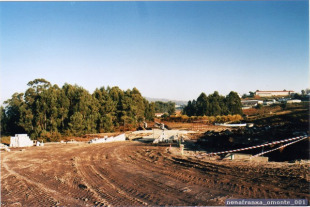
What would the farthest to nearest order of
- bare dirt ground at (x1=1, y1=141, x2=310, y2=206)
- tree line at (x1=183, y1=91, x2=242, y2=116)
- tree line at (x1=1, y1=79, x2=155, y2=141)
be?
tree line at (x1=183, y1=91, x2=242, y2=116)
tree line at (x1=1, y1=79, x2=155, y2=141)
bare dirt ground at (x1=1, y1=141, x2=310, y2=206)

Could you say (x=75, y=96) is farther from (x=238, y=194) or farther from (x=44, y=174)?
(x=238, y=194)

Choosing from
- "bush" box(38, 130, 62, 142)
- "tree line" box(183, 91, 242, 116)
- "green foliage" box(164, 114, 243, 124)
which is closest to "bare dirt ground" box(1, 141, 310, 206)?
"bush" box(38, 130, 62, 142)

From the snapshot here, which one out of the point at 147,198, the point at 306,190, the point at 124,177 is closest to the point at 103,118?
the point at 124,177

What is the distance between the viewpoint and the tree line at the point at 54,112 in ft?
88.5

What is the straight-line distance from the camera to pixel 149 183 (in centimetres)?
830

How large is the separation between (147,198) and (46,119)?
2553 cm

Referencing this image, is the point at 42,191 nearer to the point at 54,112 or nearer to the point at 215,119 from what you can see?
the point at 54,112

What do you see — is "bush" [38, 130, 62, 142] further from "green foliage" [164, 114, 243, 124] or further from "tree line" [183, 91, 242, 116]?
"tree line" [183, 91, 242, 116]

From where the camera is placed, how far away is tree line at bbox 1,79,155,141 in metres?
27.0

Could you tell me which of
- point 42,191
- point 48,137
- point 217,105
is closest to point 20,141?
point 48,137

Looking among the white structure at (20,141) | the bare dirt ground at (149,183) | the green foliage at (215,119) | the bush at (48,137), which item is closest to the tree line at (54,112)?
the bush at (48,137)

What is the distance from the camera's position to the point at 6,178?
10297 millimetres

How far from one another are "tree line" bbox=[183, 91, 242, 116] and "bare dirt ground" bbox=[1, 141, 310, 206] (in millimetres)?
41788

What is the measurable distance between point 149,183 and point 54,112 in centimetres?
2382
